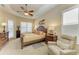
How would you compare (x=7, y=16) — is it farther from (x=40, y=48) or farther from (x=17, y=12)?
(x=40, y=48)

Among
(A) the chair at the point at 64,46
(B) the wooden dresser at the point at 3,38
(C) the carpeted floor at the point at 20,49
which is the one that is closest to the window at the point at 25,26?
(C) the carpeted floor at the point at 20,49

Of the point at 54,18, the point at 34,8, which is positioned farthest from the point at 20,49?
the point at 54,18

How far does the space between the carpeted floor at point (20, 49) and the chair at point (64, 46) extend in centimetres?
20

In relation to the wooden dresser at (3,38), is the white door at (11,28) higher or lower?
higher

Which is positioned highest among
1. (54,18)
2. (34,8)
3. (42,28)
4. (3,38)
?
(34,8)

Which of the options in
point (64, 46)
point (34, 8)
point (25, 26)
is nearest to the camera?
point (34, 8)

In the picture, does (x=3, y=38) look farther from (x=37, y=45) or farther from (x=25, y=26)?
(x=37, y=45)

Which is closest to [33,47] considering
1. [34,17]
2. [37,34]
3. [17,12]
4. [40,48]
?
[40,48]

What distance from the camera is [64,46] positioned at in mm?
2490

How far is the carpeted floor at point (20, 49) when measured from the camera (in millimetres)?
2324

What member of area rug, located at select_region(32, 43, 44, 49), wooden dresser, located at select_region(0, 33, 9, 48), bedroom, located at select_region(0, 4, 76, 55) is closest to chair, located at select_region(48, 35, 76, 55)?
bedroom, located at select_region(0, 4, 76, 55)

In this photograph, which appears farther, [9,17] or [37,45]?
[37,45]

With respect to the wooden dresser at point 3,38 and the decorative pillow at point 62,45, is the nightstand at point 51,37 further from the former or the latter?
the wooden dresser at point 3,38

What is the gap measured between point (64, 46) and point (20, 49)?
1157 mm
